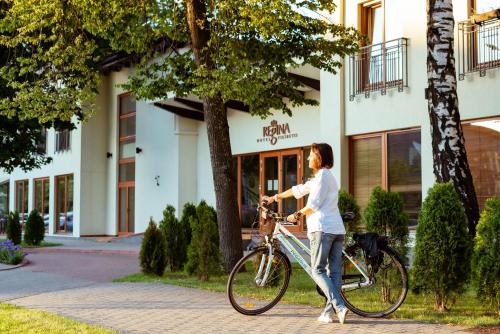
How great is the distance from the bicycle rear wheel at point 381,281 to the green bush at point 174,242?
5.17 metres

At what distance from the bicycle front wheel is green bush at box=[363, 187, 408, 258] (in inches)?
55.4

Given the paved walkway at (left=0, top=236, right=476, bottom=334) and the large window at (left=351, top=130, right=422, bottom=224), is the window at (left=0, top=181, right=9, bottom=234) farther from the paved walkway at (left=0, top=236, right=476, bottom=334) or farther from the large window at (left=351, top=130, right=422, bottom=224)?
the large window at (left=351, top=130, right=422, bottom=224)

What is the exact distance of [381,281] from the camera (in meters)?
7.78

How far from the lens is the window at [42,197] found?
3338 centimetres

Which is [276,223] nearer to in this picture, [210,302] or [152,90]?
[210,302]

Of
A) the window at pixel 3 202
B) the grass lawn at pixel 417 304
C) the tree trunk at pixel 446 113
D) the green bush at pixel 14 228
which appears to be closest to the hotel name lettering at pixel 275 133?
the green bush at pixel 14 228

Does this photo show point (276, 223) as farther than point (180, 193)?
No

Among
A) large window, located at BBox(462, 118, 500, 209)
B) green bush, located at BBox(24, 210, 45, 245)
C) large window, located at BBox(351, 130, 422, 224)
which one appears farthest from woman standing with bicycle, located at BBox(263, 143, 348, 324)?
green bush, located at BBox(24, 210, 45, 245)

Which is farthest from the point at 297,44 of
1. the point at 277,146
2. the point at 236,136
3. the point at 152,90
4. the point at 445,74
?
the point at 236,136

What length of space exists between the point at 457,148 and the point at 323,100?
28.1 feet

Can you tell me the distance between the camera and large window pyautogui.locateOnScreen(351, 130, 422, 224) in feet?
50.0

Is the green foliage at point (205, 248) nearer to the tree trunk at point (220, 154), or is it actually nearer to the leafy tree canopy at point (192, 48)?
the tree trunk at point (220, 154)

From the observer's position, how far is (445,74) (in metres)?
8.70

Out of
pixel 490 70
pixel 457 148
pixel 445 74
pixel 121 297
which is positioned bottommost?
pixel 121 297
